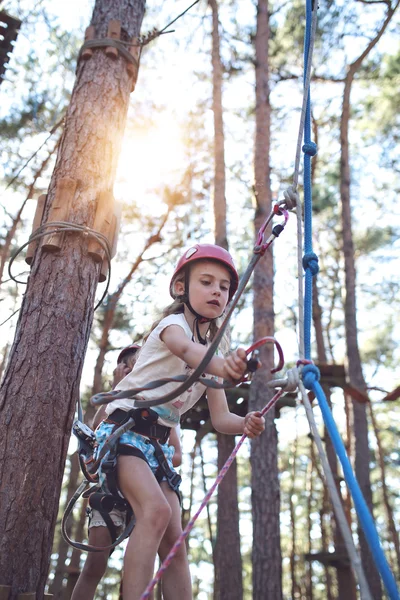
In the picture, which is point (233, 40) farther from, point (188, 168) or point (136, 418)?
point (136, 418)

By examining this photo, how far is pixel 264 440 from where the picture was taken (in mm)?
6383

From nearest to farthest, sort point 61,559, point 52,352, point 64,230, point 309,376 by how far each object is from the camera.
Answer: point 309,376, point 52,352, point 64,230, point 61,559

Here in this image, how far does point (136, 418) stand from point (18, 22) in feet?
14.9

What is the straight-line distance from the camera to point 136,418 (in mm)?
2188

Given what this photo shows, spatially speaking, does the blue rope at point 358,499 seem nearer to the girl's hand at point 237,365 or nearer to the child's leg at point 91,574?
the girl's hand at point 237,365

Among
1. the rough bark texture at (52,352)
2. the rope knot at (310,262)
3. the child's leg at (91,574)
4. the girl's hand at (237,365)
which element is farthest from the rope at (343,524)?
the child's leg at (91,574)

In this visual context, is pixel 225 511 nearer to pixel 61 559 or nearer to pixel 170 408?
pixel 61 559

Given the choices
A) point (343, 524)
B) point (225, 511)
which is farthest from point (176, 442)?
point (225, 511)

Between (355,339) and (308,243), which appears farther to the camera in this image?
(355,339)

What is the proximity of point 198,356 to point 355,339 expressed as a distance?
7.40 m

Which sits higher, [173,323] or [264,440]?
[264,440]

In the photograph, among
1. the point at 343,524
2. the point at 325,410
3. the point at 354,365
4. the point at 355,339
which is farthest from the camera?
the point at 355,339

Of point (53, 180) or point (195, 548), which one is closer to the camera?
point (53, 180)

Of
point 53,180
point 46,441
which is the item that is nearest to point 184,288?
point 46,441
